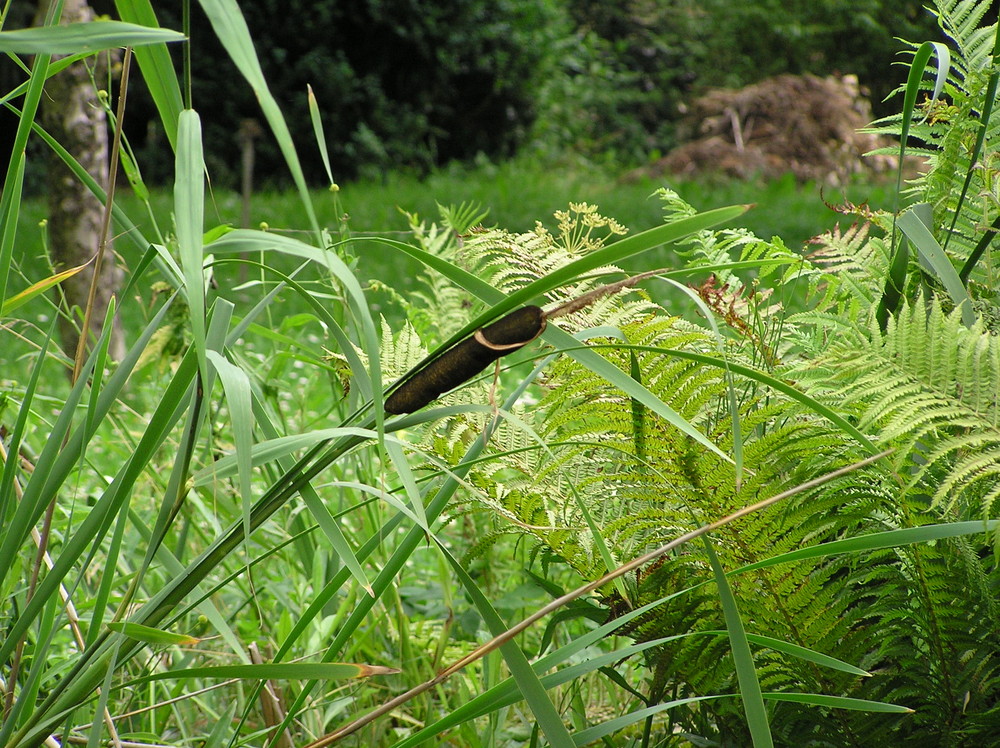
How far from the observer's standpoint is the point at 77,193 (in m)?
3.26

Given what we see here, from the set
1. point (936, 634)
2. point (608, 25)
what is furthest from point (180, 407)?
point (608, 25)

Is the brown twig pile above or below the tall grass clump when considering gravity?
below

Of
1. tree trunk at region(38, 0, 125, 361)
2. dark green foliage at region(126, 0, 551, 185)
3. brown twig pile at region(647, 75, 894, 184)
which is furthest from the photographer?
dark green foliage at region(126, 0, 551, 185)

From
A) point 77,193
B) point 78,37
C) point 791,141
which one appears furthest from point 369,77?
point 78,37

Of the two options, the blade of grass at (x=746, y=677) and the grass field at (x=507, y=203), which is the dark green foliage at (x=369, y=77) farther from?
the blade of grass at (x=746, y=677)

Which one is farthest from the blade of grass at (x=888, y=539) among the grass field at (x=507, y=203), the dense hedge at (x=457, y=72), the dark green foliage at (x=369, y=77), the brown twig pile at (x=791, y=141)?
the dark green foliage at (x=369, y=77)

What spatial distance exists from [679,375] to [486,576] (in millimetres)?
840

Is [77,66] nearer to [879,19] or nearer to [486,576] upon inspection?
[486,576]

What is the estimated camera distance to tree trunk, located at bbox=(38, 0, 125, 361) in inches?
122

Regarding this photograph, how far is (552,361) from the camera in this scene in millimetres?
962

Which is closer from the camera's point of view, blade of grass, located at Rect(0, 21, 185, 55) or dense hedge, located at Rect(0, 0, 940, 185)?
blade of grass, located at Rect(0, 21, 185, 55)

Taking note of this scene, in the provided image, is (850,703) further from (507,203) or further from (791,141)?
(791,141)

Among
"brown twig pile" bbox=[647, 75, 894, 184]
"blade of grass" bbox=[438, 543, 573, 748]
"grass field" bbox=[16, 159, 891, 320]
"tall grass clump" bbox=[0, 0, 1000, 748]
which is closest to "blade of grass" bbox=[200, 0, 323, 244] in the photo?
"tall grass clump" bbox=[0, 0, 1000, 748]

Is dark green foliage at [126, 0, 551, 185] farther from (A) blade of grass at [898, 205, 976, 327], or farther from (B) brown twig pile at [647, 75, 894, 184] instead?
(A) blade of grass at [898, 205, 976, 327]
